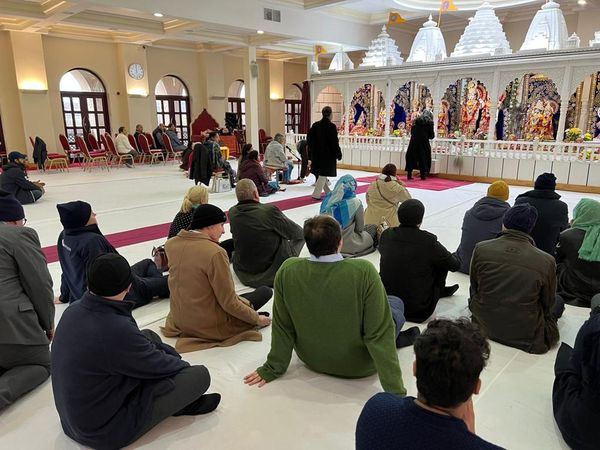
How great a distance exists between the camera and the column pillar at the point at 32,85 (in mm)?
11945

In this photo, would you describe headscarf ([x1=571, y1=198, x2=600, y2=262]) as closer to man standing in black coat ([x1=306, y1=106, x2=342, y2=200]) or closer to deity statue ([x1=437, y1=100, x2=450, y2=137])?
man standing in black coat ([x1=306, y1=106, x2=342, y2=200])

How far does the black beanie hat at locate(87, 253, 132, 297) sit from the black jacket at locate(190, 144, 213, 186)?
6.65m

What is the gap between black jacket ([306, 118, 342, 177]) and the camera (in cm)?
760

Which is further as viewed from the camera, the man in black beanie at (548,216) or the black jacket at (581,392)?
the man in black beanie at (548,216)

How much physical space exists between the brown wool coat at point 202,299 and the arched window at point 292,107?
1729cm

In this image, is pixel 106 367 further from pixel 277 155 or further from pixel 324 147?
pixel 277 155

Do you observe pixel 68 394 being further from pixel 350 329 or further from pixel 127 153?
pixel 127 153

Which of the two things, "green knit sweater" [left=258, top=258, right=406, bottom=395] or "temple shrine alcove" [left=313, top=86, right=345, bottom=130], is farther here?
"temple shrine alcove" [left=313, top=86, right=345, bottom=130]

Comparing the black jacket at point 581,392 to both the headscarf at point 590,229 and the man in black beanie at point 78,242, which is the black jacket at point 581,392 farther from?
the man in black beanie at point 78,242

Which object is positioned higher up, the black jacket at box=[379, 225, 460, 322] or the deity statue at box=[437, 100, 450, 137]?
the deity statue at box=[437, 100, 450, 137]

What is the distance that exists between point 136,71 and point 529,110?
11.3 meters

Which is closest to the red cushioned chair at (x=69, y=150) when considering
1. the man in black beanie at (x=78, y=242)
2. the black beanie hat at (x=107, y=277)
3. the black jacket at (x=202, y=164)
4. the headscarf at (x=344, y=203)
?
the black jacket at (x=202, y=164)

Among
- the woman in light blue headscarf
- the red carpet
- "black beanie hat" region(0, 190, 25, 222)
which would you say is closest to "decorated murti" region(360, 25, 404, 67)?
the red carpet

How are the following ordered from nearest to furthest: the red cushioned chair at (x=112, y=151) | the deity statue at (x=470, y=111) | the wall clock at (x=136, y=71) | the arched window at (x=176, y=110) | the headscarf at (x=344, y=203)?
1. the headscarf at (x=344, y=203)
2. the deity statue at (x=470, y=111)
3. the red cushioned chair at (x=112, y=151)
4. the wall clock at (x=136, y=71)
5. the arched window at (x=176, y=110)
